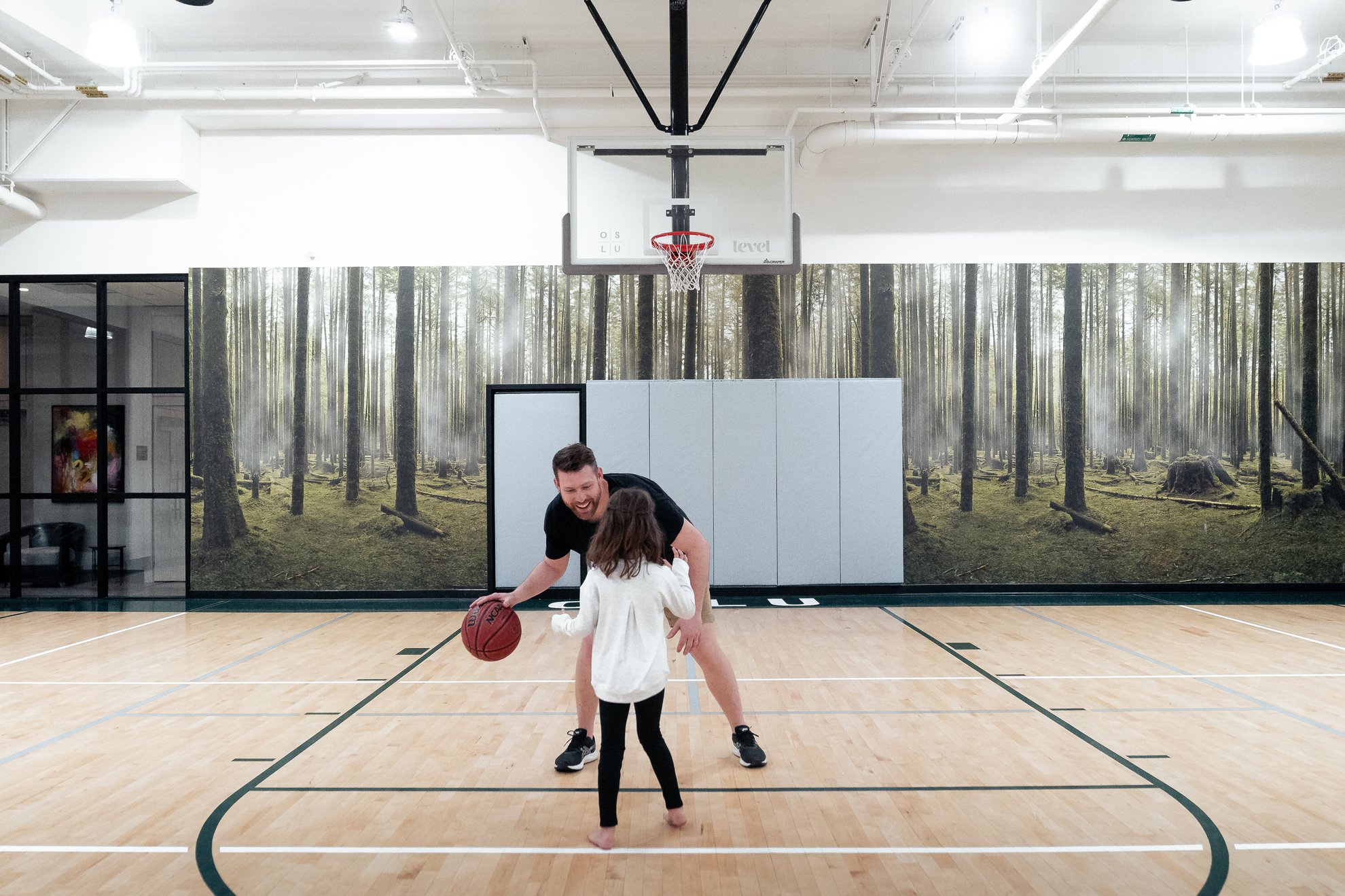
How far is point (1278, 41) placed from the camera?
591 cm

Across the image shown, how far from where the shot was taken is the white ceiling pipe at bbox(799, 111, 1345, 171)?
7496 millimetres

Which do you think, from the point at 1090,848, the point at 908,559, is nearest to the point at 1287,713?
the point at 1090,848

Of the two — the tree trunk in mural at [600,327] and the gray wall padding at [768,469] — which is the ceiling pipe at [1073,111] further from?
the gray wall padding at [768,469]

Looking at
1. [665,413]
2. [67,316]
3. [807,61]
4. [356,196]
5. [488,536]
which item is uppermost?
[807,61]

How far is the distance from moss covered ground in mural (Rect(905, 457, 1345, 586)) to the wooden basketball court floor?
218 centimetres

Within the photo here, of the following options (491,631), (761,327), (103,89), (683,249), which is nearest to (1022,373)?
(761,327)

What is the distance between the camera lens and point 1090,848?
257cm

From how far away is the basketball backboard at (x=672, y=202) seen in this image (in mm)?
6160

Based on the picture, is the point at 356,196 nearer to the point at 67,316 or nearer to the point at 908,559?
the point at 67,316

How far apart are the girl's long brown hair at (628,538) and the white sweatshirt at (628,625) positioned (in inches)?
1.4

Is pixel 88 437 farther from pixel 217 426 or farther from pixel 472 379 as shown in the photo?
pixel 472 379

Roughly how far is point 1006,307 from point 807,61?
304 centimetres

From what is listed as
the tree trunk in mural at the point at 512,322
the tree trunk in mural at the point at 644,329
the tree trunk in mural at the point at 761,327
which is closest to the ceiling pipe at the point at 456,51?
the tree trunk in mural at the point at 512,322

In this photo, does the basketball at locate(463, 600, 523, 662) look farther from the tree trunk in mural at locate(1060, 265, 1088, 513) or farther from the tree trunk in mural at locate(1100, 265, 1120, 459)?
the tree trunk in mural at locate(1100, 265, 1120, 459)
